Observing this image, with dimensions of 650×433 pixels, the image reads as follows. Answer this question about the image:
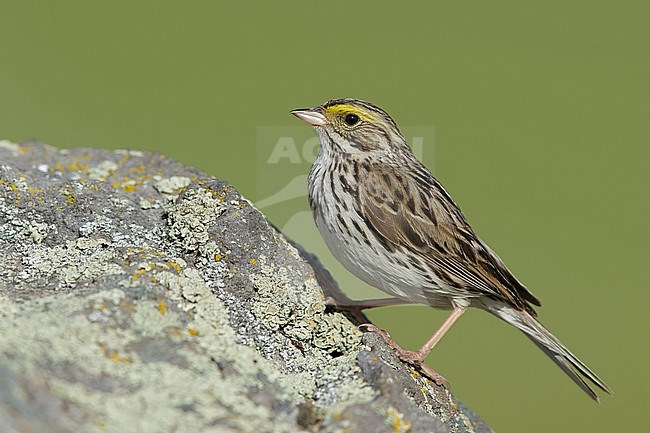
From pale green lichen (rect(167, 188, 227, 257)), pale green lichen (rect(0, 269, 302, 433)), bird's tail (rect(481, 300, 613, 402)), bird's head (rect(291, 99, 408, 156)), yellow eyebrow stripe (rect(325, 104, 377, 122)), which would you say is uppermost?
yellow eyebrow stripe (rect(325, 104, 377, 122))

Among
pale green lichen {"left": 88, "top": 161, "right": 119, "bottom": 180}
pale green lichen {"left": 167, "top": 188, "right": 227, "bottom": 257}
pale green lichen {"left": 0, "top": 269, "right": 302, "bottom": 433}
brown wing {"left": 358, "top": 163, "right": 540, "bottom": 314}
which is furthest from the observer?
pale green lichen {"left": 88, "top": 161, "right": 119, "bottom": 180}

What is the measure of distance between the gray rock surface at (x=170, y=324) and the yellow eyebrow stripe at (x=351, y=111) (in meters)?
1.07

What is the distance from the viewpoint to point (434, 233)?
17.1 ft

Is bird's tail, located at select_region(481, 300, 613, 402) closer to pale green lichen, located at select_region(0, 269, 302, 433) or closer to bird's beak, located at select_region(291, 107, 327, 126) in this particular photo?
bird's beak, located at select_region(291, 107, 327, 126)

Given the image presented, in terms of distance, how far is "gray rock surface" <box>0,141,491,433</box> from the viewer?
288 cm

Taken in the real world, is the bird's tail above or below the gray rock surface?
below

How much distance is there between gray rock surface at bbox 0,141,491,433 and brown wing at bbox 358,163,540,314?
542 mm

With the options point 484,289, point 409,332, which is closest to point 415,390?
point 484,289

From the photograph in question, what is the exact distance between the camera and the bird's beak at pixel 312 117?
5738 mm

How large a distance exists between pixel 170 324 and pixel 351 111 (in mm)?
2687

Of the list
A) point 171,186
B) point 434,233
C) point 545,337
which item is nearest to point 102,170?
point 171,186

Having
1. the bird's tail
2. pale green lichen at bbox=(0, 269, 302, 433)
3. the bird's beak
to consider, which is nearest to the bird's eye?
the bird's beak

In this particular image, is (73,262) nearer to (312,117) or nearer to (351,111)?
(312,117)

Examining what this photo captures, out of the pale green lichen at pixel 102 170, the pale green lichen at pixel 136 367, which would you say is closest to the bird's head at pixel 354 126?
the pale green lichen at pixel 102 170
